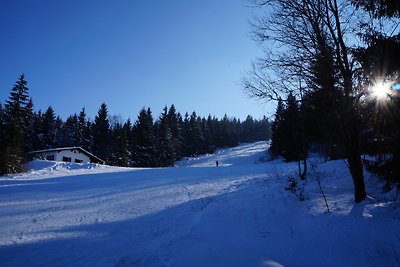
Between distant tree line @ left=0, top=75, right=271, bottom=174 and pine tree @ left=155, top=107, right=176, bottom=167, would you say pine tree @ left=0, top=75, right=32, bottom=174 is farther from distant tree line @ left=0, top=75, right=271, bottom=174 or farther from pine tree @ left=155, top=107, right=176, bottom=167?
pine tree @ left=155, top=107, right=176, bottom=167

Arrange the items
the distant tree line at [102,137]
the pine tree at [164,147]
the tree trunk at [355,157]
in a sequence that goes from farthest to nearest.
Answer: the pine tree at [164,147] → the distant tree line at [102,137] → the tree trunk at [355,157]

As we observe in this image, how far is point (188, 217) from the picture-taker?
28.4ft

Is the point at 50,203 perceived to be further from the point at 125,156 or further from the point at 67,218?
the point at 125,156

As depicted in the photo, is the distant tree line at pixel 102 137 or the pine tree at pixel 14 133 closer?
the pine tree at pixel 14 133

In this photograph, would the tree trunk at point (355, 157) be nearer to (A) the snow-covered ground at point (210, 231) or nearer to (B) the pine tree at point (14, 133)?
(A) the snow-covered ground at point (210, 231)

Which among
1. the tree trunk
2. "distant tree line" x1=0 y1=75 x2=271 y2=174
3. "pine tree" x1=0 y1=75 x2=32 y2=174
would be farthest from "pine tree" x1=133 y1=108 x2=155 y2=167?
the tree trunk

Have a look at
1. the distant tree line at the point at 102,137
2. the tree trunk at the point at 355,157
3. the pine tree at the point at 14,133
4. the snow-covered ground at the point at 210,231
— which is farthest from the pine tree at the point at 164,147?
the tree trunk at the point at 355,157

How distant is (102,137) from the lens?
6775 cm

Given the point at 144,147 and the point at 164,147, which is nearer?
the point at 144,147

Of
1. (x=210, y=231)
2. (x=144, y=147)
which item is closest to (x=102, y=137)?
(x=144, y=147)

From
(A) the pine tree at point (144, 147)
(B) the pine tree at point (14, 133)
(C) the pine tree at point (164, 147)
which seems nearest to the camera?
(B) the pine tree at point (14, 133)

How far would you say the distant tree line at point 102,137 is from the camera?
3550cm

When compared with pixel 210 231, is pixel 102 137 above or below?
above

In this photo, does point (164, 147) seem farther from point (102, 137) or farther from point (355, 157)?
point (355, 157)
